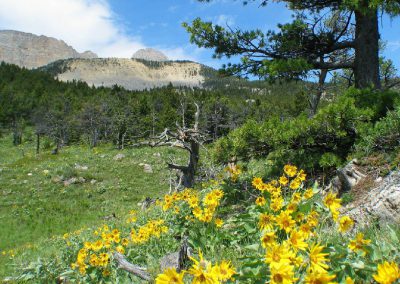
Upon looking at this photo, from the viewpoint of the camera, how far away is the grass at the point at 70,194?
56.6ft

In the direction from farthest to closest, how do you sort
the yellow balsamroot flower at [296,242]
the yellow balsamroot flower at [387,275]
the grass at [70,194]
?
the grass at [70,194] < the yellow balsamroot flower at [296,242] < the yellow balsamroot flower at [387,275]

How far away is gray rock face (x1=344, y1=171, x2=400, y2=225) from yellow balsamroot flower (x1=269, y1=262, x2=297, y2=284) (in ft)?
8.66

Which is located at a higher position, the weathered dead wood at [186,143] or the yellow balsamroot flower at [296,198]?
the yellow balsamroot flower at [296,198]

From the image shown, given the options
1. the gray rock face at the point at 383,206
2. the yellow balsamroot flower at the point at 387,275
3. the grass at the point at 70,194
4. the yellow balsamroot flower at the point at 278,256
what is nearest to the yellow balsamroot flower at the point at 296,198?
the gray rock face at the point at 383,206

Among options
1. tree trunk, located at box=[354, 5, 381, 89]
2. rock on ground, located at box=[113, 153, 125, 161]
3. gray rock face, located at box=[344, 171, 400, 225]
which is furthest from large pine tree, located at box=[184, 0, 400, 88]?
rock on ground, located at box=[113, 153, 125, 161]

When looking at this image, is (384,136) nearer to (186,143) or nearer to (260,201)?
(260,201)

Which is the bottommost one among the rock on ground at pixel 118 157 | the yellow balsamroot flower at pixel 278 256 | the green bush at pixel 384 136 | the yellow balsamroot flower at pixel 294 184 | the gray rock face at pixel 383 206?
the rock on ground at pixel 118 157

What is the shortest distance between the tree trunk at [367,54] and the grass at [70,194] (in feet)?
31.0

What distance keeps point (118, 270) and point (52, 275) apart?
108 inches

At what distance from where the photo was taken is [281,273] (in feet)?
5.26

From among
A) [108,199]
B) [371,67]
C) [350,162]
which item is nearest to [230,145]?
[350,162]

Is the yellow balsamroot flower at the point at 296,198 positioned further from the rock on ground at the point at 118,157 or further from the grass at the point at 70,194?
the rock on ground at the point at 118,157

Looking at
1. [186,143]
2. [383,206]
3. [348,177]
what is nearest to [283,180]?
[383,206]

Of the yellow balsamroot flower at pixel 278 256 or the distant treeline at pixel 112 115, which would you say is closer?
the yellow balsamroot flower at pixel 278 256
